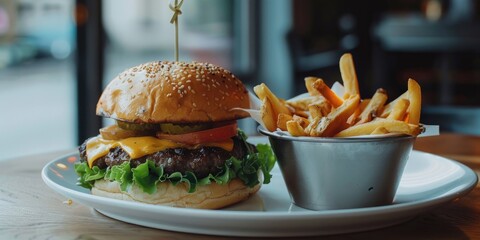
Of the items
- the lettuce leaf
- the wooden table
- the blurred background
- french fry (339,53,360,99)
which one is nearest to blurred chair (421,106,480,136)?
the blurred background

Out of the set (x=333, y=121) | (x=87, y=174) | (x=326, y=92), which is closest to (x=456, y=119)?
(x=326, y=92)

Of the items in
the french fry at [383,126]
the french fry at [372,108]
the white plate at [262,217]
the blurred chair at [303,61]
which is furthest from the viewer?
the blurred chair at [303,61]

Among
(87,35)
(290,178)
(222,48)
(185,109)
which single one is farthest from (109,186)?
(222,48)

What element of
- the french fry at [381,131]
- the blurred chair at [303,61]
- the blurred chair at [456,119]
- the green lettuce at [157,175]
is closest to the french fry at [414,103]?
the french fry at [381,131]

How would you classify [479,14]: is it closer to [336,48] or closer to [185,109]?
[336,48]

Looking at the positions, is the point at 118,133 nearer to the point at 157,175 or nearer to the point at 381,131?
the point at 157,175

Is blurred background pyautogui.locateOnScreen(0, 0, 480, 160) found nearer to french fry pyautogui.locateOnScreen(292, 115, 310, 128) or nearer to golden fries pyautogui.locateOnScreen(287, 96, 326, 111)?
golden fries pyautogui.locateOnScreen(287, 96, 326, 111)

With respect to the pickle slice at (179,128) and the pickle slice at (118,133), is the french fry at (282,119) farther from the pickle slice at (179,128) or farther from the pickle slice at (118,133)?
the pickle slice at (118,133)

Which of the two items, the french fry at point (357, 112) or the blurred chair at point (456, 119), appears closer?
the french fry at point (357, 112)
